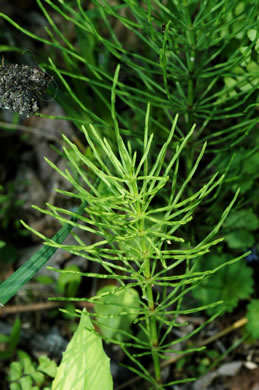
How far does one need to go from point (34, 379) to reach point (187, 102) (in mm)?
1150

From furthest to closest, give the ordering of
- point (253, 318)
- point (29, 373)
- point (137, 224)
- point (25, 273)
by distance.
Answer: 1. point (253, 318)
2. point (29, 373)
3. point (25, 273)
4. point (137, 224)

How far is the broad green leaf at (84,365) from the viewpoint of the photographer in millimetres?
1163

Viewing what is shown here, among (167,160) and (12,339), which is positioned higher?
(167,160)

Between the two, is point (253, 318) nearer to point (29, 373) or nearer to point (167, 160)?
point (167, 160)

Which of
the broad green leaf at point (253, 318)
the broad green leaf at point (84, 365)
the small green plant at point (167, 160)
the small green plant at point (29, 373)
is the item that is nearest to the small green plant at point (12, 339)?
the small green plant at point (29, 373)

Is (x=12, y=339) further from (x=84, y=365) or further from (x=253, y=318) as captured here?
(x=253, y=318)

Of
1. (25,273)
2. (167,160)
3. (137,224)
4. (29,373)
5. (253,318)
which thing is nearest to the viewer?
(137,224)

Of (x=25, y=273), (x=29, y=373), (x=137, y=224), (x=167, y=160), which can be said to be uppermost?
(x=167, y=160)

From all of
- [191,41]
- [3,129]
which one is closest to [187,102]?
[191,41]

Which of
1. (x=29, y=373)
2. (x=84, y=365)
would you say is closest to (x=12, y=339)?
(x=29, y=373)

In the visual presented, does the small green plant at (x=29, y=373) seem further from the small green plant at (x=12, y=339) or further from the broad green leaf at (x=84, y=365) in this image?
the broad green leaf at (x=84, y=365)

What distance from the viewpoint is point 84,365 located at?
46.0 inches

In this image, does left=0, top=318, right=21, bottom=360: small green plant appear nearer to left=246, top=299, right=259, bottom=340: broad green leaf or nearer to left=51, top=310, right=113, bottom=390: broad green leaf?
left=51, top=310, right=113, bottom=390: broad green leaf

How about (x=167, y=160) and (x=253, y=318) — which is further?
(x=167, y=160)
